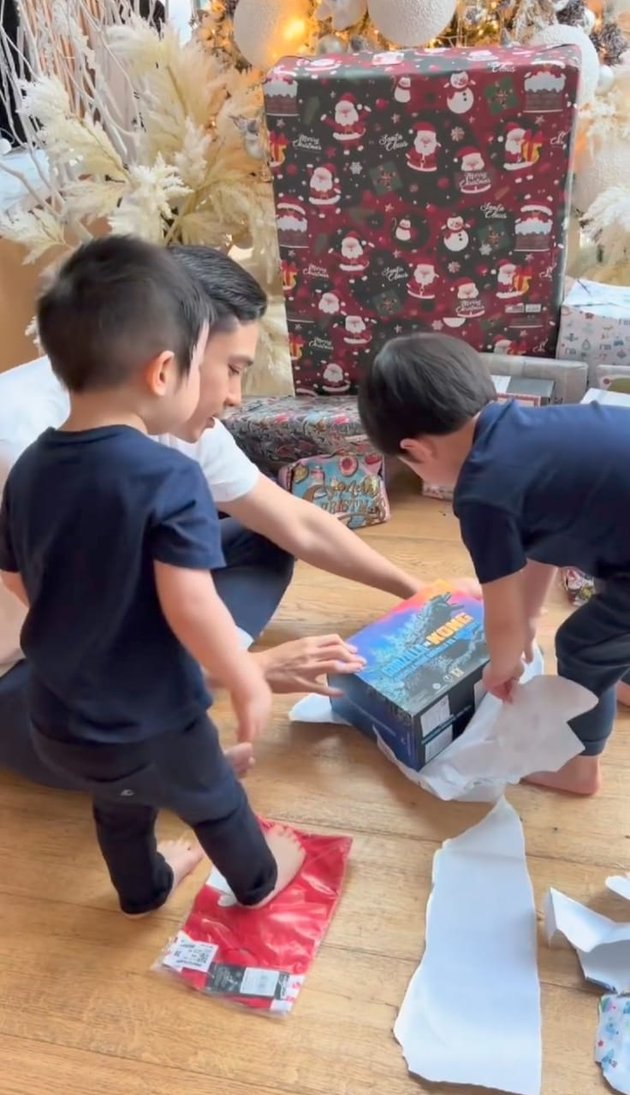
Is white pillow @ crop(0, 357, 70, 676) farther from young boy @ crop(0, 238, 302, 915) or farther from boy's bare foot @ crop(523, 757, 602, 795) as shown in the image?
boy's bare foot @ crop(523, 757, 602, 795)

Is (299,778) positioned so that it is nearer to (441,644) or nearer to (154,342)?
(441,644)

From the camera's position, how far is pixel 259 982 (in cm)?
104

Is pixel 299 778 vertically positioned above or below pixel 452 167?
below

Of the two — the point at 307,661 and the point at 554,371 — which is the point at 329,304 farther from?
the point at 307,661

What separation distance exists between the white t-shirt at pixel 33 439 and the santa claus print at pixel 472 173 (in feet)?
2.25

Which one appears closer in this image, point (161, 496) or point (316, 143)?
point (161, 496)

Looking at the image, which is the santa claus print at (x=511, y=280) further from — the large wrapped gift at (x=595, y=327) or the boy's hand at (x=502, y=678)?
the boy's hand at (x=502, y=678)

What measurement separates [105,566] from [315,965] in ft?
1.89

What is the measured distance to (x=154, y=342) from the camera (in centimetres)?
77

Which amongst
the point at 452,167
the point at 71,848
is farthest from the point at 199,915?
the point at 452,167

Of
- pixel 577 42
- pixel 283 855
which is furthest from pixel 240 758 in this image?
pixel 577 42

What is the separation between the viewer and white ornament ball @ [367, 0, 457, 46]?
166cm

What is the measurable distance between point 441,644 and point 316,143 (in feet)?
3.07

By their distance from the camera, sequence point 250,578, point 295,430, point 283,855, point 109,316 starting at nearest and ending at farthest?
point 109,316 < point 283,855 < point 250,578 < point 295,430
